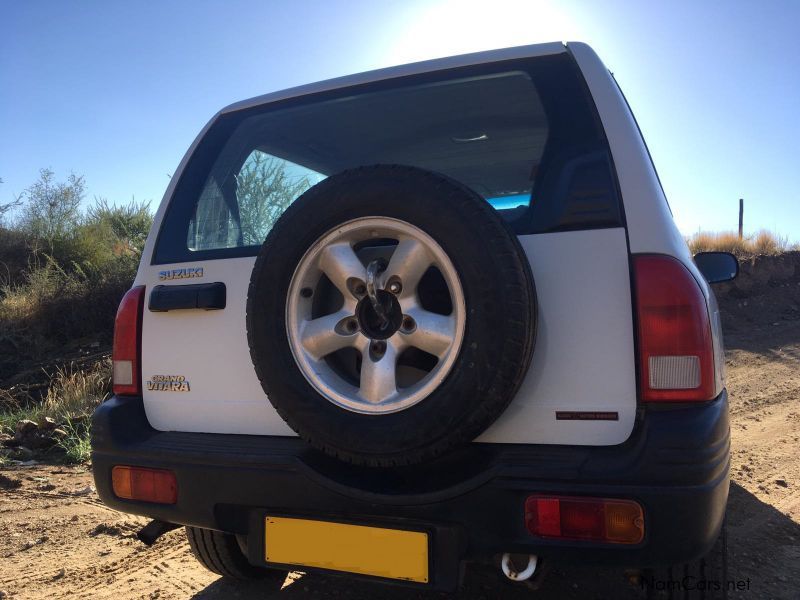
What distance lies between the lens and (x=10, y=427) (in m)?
5.60

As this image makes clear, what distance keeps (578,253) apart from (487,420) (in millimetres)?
524

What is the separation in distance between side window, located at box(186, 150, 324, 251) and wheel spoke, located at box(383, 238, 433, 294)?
2.31ft

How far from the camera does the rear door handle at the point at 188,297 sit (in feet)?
6.87

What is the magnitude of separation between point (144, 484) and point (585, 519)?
1.38m

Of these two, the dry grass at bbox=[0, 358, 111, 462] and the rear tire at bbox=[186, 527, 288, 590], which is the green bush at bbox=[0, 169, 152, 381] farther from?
the rear tire at bbox=[186, 527, 288, 590]

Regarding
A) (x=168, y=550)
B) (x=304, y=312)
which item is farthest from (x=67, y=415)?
(x=304, y=312)

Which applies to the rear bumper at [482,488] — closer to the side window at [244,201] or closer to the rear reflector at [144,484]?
the rear reflector at [144,484]

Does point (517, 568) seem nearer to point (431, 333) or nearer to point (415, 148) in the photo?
point (431, 333)

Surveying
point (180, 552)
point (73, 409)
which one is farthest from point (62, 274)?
point (180, 552)

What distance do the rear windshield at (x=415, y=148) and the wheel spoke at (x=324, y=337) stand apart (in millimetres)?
487

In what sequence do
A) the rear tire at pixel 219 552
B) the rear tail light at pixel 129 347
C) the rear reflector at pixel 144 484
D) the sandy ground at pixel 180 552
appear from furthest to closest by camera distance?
1. the sandy ground at pixel 180 552
2. the rear tire at pixel 219 552
3. the rear tail light at pixel 129 347
4. the rear reflector at pixel 144 484

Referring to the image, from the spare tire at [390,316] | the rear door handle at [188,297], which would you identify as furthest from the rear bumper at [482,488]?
the rear door handle at [188,297]

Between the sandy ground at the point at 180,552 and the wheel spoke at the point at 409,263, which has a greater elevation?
the wheel spoke at the point at 409,263

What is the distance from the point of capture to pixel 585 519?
1562 mm
